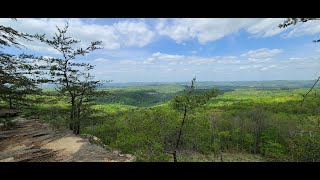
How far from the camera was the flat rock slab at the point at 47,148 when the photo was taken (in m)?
5.00

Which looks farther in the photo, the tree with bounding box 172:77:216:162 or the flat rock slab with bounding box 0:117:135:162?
the tree with bounding box 172:77:216:162

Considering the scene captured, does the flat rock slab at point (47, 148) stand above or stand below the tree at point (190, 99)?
below

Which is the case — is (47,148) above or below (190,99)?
below

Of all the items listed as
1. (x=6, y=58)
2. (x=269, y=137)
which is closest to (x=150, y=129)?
(x=6, y=58)

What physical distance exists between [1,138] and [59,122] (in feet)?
7.07

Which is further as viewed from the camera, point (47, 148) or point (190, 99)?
point (190, 99)

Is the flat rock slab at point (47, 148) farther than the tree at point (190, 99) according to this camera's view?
No

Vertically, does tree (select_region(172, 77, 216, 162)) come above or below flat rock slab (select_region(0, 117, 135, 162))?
above

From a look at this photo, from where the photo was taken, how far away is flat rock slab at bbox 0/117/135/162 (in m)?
5.00

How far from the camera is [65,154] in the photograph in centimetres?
541

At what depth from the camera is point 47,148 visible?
5727mm
